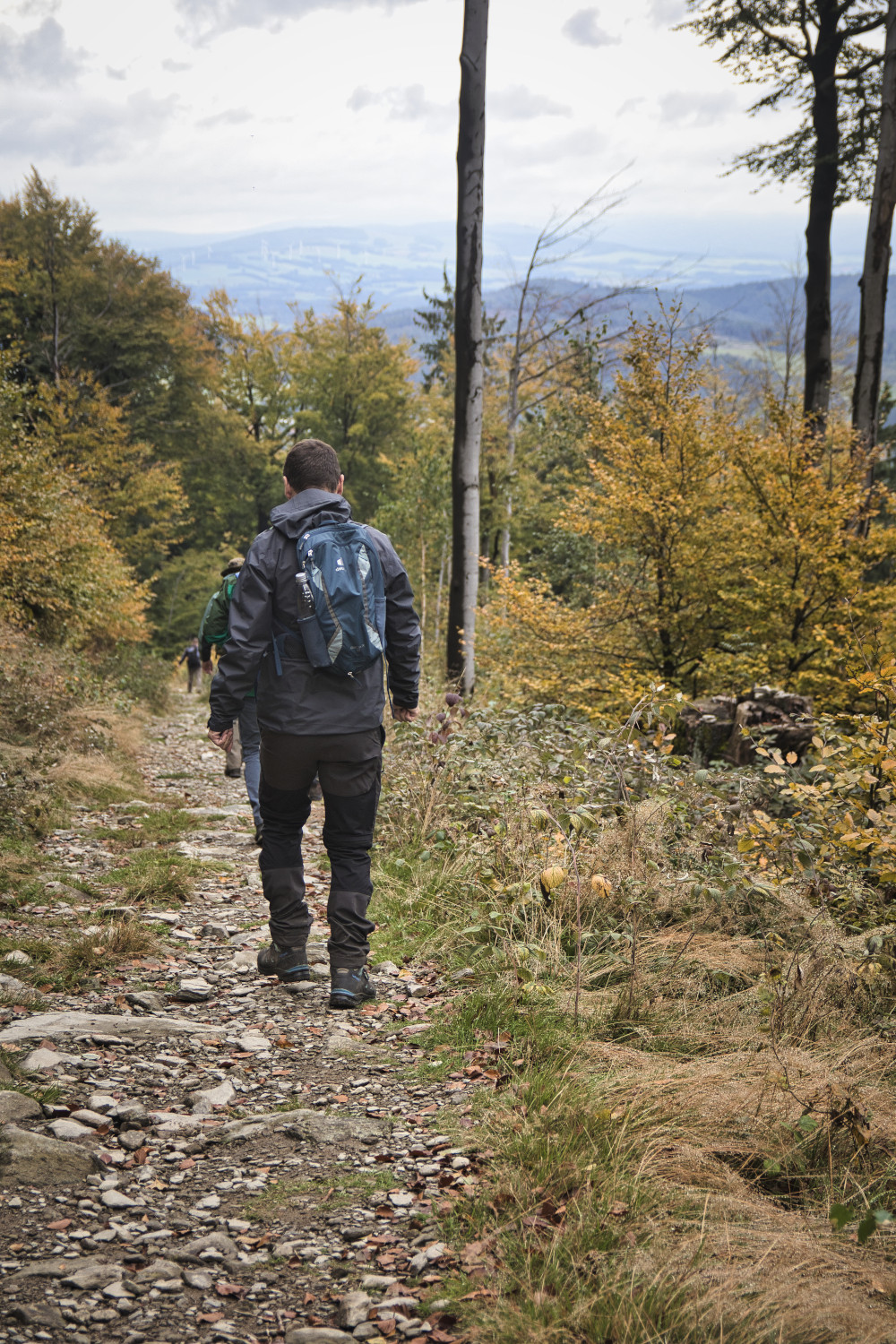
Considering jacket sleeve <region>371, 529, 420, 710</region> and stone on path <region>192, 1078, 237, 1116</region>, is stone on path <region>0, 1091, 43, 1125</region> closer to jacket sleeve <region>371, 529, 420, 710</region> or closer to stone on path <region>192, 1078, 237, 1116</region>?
stone on path <region>192, 1078, 237, 1116</region>

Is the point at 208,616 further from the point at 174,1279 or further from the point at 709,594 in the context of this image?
the point at 709,594

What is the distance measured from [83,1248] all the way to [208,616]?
4899mm

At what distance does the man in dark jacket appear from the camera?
149 inches

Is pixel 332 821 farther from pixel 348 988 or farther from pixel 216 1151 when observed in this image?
pixel 216 1151

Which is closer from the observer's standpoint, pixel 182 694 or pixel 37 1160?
pixel 37 1160

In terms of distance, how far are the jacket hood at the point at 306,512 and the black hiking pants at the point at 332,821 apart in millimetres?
878

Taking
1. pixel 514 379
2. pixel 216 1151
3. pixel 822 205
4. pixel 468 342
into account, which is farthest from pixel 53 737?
pixel 514 379

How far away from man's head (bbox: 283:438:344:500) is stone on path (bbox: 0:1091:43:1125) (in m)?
2.51

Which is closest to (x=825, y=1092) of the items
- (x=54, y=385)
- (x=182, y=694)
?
(x=182, y=694)

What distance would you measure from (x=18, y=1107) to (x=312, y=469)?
2.64m

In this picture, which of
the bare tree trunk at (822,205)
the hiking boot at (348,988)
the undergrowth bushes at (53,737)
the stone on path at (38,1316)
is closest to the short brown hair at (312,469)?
the hiking boot at (348,988)

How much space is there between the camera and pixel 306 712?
12.4 ft

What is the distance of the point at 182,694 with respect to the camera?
2462 cm

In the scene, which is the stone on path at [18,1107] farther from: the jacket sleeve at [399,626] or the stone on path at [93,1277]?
the jacket sleeve at [399,626]
